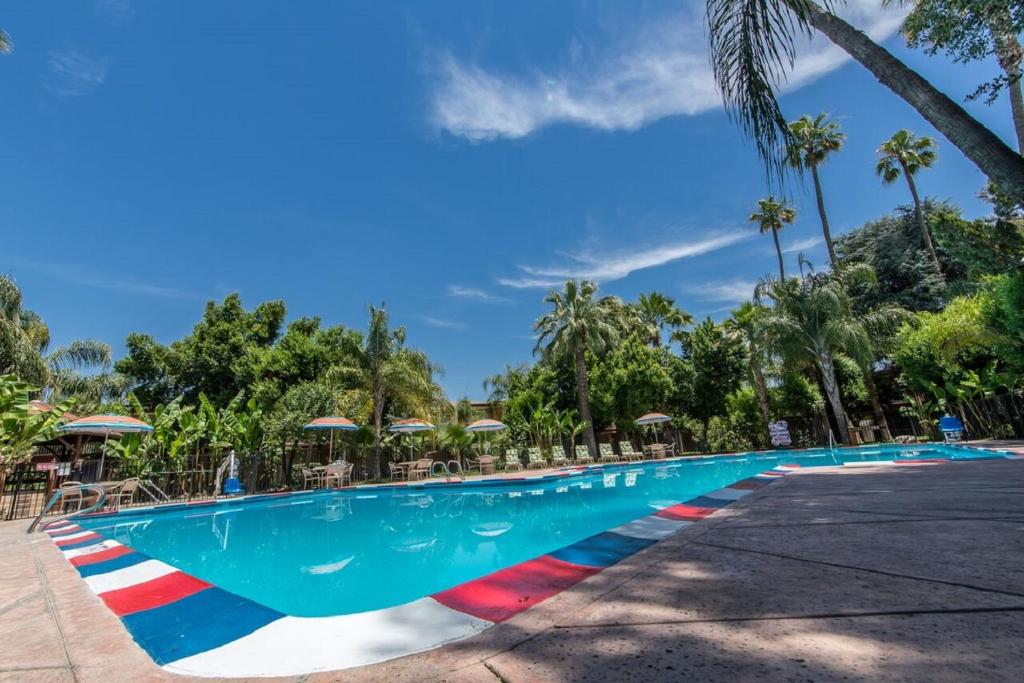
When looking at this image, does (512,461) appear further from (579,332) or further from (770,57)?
(770,57)

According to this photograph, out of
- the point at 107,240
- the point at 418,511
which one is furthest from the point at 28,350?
the point at 418,511

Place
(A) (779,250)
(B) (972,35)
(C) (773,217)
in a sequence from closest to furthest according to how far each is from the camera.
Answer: (B) (972,35) → (C) (773,217) → (A) (779,250)

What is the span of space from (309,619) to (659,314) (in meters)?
31.3

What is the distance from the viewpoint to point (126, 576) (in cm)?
392

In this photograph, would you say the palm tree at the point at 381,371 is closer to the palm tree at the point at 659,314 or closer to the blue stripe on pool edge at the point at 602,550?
the blue stripe on pool edge at the point at 602,550

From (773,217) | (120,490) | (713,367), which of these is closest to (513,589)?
(120,490)

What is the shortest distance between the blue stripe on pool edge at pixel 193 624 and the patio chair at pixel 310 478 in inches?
563

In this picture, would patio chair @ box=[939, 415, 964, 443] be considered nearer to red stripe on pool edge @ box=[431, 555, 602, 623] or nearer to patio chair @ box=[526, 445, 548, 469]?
patio chair @ box=[526, 445, 548, 469]

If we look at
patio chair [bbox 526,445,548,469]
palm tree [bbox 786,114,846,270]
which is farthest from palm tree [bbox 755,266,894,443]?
patio chair [bbox 526,445,548,469]

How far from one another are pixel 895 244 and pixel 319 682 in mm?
39622

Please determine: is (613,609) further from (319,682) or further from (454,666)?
(319,682)

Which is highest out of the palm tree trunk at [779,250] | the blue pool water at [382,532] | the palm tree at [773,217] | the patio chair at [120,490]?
the palm tree at [773,217]

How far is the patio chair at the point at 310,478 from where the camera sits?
16.2m

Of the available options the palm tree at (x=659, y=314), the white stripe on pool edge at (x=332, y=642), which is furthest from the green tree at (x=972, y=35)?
the palm tree at (x=659, y=314)
